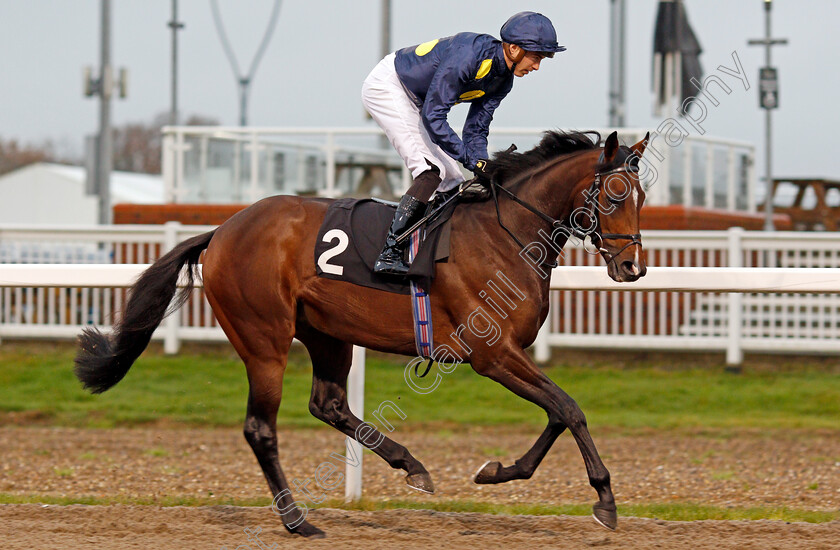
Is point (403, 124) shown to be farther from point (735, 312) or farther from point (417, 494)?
point (735, 312)

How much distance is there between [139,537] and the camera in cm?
399

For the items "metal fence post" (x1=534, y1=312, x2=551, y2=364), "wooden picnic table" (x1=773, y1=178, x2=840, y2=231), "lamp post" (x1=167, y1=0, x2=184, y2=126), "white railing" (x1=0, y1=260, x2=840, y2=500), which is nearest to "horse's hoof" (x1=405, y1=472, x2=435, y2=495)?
"white railing" (x1=0, y1=260, x2=840, y2=500)

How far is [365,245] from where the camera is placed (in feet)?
13.7

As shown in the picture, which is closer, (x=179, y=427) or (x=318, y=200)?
(x=318, y=200)

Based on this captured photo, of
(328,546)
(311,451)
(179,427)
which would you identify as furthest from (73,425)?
(328,546)

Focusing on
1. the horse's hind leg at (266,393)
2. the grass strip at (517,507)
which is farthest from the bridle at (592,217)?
the grass strip at (517,507)

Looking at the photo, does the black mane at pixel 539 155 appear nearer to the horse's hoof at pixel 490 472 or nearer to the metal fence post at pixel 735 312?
the horse's hoof at pixel 490 472

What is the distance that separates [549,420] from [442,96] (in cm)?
137

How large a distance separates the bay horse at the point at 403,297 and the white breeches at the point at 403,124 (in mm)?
217

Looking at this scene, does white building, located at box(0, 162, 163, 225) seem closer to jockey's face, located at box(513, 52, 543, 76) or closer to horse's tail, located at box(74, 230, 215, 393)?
horse's tail, located at box(74, 230, 215, 393)

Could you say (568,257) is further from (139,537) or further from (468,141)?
(139,537)

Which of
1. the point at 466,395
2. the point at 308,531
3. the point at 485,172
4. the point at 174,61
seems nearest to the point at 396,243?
the point at 485,172

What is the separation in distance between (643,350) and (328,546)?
5.32 meters

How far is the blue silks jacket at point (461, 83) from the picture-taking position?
13.2 feet
